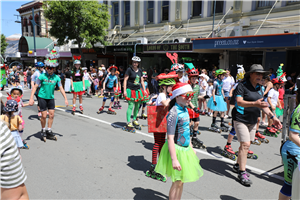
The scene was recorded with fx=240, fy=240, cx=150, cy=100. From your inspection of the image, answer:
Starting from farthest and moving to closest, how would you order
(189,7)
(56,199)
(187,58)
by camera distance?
(189,7) → (187,58) → (56,199)

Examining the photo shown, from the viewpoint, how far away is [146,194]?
3.79 meters

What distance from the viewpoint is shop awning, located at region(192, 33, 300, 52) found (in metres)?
10.0

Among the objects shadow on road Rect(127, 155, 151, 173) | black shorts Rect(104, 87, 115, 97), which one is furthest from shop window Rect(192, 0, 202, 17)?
shadow on road Rect(127, 155, 151, 173)

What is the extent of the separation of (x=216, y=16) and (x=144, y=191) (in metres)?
14.8

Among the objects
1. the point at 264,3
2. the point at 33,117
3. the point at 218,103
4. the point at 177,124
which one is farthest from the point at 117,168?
the point at 264,3

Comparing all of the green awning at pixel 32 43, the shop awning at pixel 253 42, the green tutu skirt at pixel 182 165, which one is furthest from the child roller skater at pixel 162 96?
the green awning at pixel 32 43

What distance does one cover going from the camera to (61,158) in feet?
16.7

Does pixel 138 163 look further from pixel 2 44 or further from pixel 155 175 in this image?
pixel 2 44

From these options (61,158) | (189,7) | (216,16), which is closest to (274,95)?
(61,158)

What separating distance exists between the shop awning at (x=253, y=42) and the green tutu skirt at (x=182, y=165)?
9.18 m

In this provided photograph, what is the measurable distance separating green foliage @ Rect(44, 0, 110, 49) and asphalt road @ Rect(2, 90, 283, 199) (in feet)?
42.6

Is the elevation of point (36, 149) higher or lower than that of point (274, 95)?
lower

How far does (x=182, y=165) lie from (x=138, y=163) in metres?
2.15

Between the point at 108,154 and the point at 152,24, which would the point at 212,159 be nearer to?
the point at 108,154
